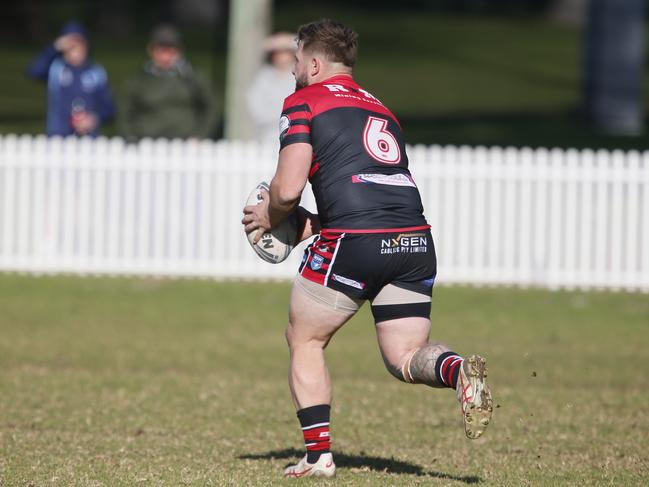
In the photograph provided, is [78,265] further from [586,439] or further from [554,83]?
[554,83]

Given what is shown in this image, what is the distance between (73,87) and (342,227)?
9.01 metres

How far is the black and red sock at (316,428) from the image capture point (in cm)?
566

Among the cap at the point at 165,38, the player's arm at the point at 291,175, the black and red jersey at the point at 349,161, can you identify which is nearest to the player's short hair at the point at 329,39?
the black and red jersey at the point at 349,161

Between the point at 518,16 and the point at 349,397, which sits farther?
the point at 518,16

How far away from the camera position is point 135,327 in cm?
1110

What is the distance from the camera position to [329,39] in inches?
221

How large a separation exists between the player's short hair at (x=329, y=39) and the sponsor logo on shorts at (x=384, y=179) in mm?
545

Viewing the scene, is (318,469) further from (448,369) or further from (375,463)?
(448,369)

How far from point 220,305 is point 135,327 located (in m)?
1.51

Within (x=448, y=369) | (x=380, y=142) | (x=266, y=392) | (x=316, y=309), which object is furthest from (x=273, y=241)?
(x=266, y=392)

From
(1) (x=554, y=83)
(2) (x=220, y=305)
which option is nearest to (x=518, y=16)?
(1) (x=554, y=83)

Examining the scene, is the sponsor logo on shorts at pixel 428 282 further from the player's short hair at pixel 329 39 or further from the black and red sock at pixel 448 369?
the player's short hair at pixel 329 39

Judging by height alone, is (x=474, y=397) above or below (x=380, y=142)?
below

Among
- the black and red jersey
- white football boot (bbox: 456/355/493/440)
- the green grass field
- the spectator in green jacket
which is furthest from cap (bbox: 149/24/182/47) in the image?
white football boot (bbox: 456/355/493/440)
